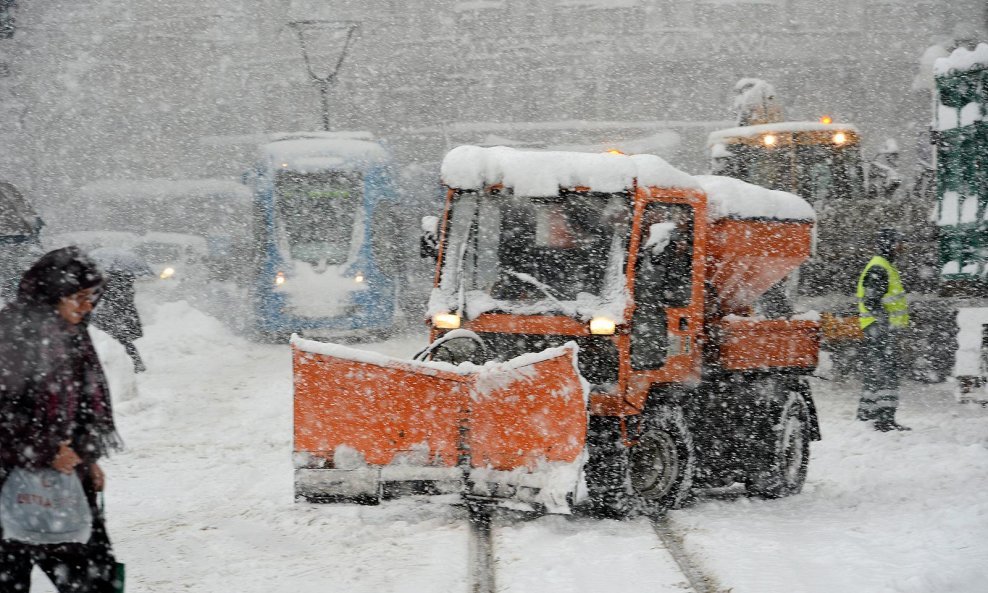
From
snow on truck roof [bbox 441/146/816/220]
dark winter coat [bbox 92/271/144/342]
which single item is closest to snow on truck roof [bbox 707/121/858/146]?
snow on truck roof [bbox 441/146/816/220]

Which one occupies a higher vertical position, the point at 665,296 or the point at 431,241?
the point at 431,241

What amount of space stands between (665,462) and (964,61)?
5.10 m

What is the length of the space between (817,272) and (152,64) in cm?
2819

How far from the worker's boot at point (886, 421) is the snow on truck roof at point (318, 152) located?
9.93m

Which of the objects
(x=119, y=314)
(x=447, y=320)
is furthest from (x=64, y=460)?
(x=119, y=314)

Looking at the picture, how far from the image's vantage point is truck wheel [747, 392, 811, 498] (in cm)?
834

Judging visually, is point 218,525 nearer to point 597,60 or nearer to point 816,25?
point 597,60

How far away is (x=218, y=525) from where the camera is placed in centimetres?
734

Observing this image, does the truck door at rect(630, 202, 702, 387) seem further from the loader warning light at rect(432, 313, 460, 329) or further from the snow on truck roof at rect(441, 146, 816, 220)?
the loader warning light at rect(432, 313, 460, 329)

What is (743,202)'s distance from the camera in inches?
324

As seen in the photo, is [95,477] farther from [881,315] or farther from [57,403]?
[881,315]

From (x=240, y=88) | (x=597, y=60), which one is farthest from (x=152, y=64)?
(x=597, y=60)

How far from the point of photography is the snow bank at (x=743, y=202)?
319 inches

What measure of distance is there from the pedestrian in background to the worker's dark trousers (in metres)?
8.28
